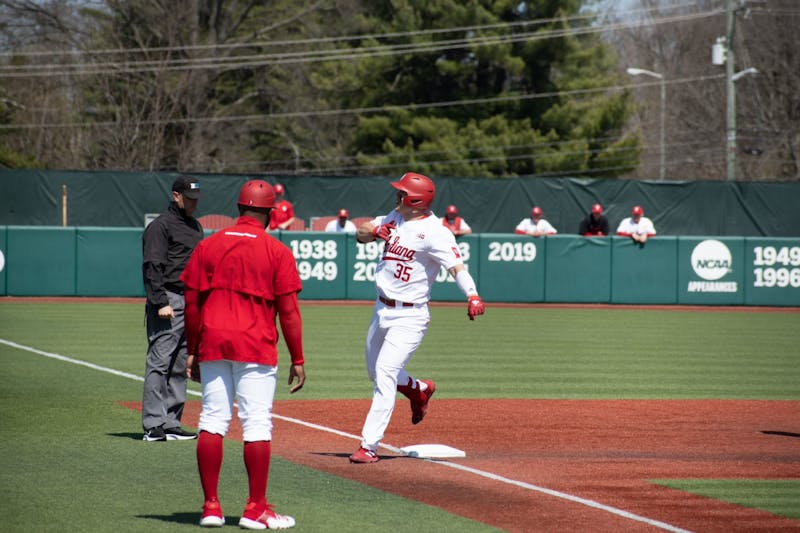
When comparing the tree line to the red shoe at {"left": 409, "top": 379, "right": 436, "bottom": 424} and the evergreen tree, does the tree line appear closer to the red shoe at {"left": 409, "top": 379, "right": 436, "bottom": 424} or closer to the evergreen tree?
the evergreen tree

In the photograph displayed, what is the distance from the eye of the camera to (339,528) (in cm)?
693

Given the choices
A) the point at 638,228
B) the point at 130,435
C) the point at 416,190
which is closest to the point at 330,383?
the point at 130,435

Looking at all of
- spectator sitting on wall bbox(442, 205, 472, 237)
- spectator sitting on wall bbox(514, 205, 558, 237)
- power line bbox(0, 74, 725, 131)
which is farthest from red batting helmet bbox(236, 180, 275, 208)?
power line bbox(0, 74, 725, 131)

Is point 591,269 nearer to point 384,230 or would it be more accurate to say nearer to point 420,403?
point 420,403

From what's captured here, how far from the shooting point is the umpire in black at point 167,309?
10.0 meters

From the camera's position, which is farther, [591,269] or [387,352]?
[591,269]

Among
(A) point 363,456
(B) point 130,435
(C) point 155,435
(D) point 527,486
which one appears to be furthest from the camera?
(B) point 130,435

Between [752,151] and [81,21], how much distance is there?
28278 millimetres

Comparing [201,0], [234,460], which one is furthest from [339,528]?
[201,0]

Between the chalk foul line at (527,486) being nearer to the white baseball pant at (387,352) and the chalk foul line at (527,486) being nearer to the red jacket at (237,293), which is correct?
the white baseball pant at (387,352)

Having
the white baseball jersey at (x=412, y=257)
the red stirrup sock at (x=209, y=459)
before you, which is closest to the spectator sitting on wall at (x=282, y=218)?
the white baseball jersey at (x=412, y=257)

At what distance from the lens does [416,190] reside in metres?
9.39

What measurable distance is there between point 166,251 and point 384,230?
1971mm

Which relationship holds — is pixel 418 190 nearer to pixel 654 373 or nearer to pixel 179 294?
pixel 179 294
